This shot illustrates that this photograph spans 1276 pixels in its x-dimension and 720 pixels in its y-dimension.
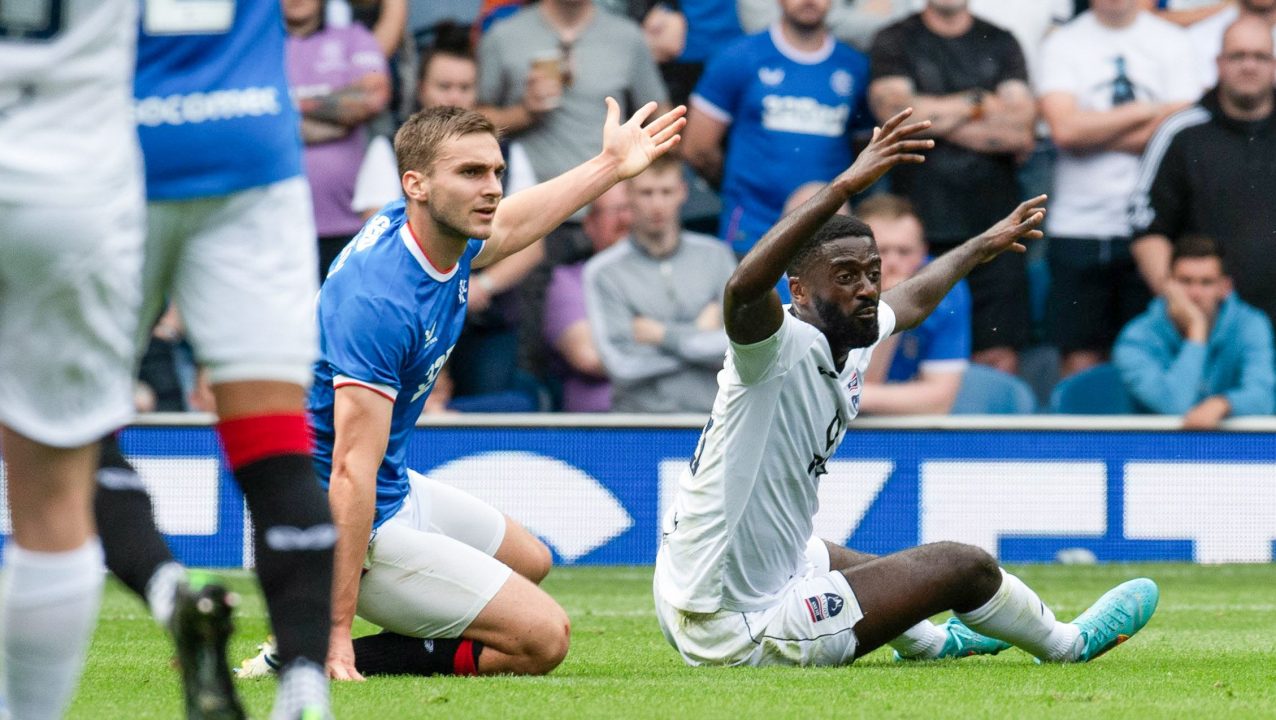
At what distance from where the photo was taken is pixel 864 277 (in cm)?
542

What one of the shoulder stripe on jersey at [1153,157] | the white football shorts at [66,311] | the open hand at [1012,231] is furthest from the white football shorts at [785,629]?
the shoulder stripe on jersey at [1153,157]

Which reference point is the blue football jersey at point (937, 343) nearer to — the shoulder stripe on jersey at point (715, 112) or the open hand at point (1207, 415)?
the open hand at point (1207, 415)

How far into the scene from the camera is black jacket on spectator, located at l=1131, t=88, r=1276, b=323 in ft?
35.7

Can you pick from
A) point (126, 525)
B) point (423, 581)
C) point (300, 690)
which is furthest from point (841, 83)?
point (300, 690)

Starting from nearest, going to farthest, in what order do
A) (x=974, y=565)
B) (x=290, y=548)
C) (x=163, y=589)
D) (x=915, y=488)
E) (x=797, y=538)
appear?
(x=290, y=548) → (x=163, y=589) → (x=974, y=565) → (x=797, y=538) → (x=915, y=488)

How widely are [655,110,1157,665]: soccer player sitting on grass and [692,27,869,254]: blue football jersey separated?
516cm

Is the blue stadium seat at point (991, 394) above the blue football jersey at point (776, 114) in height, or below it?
below

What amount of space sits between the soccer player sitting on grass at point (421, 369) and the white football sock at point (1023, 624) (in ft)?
4.21

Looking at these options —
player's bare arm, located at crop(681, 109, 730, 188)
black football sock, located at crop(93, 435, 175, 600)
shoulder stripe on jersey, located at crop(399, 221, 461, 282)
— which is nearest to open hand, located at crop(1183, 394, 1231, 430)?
player's bare arm, located at crop(681, 109, 730, 188)

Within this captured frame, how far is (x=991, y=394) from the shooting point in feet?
35.2

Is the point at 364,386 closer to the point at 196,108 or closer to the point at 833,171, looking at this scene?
the point at 196,108

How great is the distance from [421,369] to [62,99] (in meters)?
2.63

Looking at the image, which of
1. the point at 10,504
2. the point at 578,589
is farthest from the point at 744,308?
the point at 578,589

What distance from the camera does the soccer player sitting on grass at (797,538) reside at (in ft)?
17.7
